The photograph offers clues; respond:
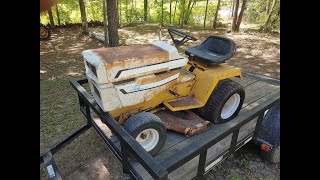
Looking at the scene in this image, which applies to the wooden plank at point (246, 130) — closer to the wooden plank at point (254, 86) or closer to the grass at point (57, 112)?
the wooden plank at point (254, 86)

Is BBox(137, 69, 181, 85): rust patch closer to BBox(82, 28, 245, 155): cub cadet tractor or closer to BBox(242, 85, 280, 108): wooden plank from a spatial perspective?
BBox(82, 28, 245, 155): cub cadet tractor

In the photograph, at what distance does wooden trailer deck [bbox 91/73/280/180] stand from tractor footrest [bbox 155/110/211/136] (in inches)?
2.8

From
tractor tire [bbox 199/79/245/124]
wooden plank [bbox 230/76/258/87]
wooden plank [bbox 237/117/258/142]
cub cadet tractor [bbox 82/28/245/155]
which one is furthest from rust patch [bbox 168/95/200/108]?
wooden plank [bbox 230/76/258/87]

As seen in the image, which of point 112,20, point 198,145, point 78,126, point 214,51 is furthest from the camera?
point 112,20

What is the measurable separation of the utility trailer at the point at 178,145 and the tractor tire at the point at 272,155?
0.07m

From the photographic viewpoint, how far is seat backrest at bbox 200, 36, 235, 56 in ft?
9.01

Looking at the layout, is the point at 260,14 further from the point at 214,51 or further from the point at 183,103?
the point at 183,103

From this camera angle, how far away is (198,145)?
1.82 meters

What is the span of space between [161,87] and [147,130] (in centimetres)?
49

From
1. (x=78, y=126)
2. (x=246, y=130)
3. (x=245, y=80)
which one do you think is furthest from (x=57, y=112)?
(x=245, y=80)

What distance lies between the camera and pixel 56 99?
457cm

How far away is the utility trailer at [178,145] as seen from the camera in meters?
1.66

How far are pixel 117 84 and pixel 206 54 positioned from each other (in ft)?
4.07

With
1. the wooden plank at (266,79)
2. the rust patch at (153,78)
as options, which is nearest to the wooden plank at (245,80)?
the wooden plank at (266,79)
